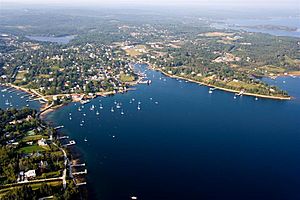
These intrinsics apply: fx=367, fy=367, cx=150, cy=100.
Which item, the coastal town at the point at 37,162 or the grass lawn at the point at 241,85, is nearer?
the coastal town at the point at 37,162

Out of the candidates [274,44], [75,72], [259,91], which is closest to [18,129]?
[75,72]

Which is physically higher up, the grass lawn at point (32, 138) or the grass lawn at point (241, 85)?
the grass lawn at point (241, 85)

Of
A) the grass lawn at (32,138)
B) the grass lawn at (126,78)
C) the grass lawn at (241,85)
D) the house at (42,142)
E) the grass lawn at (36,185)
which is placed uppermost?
the grass lawn at (241,85)

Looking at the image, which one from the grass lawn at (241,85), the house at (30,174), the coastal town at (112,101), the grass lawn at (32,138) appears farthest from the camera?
the grass lawn at (241,85)

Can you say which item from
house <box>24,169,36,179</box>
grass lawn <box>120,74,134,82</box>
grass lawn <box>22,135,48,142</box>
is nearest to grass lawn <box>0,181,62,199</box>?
house <box>24,169,36,179</box>

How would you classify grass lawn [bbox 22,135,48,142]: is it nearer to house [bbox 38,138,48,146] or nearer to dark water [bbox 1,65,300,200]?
house [bbox 38,138,48,146]

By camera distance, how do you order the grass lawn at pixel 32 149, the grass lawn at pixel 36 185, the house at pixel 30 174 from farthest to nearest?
the grass lawn at pixel 32 149
the house at pixel 30 174
the grass lawn at pixel 36 185

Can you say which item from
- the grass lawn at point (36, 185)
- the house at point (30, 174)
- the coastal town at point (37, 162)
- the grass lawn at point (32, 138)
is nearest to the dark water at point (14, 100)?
the coastal town at point (37, 162)

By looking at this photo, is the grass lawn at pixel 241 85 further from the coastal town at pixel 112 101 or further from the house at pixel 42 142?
the house at pixel 42 142
